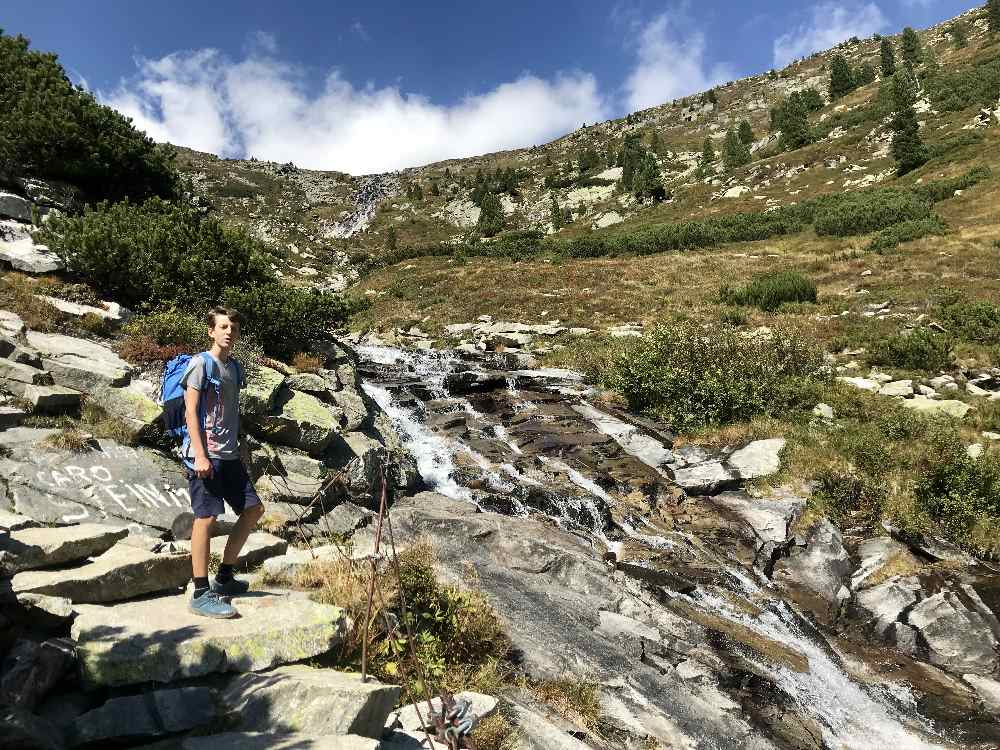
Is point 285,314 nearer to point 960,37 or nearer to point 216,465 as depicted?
point 216,465

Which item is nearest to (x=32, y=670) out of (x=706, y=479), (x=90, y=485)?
(x=90, y=485)

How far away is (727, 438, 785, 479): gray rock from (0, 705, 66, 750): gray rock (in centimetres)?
1365

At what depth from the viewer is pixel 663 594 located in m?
9.74

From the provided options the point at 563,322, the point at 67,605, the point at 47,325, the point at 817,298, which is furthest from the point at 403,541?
the point at 817,298

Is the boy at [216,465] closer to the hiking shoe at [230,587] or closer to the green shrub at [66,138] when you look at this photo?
the hiking shoe at [230,587]

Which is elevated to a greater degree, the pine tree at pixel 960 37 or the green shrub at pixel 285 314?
the pine tree at pixel 960 37

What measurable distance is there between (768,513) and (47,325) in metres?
15.1

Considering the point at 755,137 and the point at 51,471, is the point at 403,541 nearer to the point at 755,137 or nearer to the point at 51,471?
the point at 51,471

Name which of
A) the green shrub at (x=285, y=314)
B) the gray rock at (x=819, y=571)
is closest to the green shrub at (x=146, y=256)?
the green shrub at (x=285, y=314)

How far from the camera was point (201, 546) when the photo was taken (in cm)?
497

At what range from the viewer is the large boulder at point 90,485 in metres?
6.90

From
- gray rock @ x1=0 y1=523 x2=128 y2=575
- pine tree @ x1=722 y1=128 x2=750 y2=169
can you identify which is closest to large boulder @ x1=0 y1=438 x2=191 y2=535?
gray rock @ x1=0 y1=523 x2=128 y2=575

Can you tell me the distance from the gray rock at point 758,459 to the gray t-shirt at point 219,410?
12.1m

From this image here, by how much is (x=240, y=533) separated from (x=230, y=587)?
52cm
